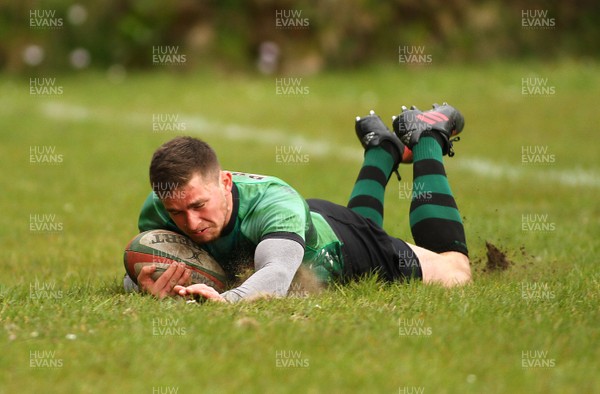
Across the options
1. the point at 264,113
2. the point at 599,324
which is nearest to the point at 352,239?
the point at 599,324

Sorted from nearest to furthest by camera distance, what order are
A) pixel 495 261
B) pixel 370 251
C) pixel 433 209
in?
pixel 370 251 < pixel 433 209 < pixel 495 261

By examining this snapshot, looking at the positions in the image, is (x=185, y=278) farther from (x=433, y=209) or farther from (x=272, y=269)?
(x=433, y=209)

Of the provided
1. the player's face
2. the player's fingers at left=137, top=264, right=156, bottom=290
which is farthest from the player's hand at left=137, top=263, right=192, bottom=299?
the player's face

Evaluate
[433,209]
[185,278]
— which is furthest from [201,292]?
[433,209]

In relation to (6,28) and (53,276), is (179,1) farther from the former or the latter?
(53,276)

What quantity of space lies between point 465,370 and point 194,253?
74.7 inches

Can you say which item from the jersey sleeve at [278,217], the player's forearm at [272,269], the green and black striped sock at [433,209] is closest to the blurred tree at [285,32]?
the green and black striped sock at [433,209]

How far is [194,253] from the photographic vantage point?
5312 millimetres

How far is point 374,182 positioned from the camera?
6457 mm

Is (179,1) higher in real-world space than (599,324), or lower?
higher

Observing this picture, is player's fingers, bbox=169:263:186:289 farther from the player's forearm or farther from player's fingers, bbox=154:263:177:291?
the player's forearm

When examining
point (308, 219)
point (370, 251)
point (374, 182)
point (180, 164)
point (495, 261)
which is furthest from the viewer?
point (374, 182)

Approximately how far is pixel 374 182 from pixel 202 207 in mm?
1741

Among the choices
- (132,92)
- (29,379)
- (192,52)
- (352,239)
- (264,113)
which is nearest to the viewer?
(29,379)
